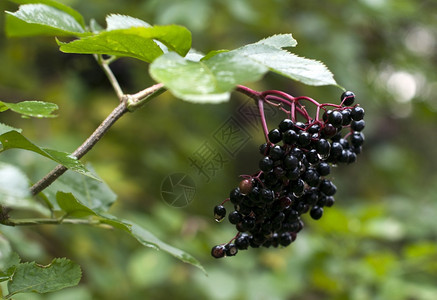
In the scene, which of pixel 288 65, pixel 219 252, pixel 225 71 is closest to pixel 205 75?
pixel 225 71

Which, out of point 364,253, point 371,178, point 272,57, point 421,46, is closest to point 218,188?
→ point 364,253

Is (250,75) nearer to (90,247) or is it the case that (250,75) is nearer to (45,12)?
(45,12)

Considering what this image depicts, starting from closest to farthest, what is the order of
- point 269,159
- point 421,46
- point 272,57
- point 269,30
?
point 272,57 → point 269,159 → point 269,30 → point 421,46

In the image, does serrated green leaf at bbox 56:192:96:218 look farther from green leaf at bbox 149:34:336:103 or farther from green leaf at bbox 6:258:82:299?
green leaf at bbox 149:34:336:103

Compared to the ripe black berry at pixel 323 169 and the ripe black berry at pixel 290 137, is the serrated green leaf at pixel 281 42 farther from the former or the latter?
the ripe black berry at pixel 323 169

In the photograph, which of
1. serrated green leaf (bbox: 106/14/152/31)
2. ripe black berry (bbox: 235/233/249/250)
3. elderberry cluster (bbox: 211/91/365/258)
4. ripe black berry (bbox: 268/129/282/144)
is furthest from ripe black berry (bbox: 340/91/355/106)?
serrated green leaf (bbox: 106/14/152/31)

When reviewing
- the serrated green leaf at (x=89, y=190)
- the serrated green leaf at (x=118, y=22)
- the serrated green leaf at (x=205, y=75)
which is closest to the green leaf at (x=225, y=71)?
the serrated green leaf at (x=205, y=75)
